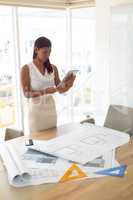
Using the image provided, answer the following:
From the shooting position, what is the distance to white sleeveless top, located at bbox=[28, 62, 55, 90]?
2.52m

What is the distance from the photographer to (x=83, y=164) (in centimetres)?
160

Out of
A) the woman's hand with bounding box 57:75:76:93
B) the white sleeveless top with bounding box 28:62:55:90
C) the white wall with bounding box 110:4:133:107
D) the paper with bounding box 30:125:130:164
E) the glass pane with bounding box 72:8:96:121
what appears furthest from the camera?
the glass pane with bounding box 72:8:96:121

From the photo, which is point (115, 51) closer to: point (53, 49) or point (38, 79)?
point (53, 49)

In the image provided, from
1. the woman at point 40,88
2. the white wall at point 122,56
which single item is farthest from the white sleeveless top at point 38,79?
the white wall at point 122,56

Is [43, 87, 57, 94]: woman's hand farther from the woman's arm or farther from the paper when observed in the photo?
the paper

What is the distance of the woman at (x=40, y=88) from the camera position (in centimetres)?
248

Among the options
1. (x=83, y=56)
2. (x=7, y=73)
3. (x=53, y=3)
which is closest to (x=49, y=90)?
(x=7, y=73)

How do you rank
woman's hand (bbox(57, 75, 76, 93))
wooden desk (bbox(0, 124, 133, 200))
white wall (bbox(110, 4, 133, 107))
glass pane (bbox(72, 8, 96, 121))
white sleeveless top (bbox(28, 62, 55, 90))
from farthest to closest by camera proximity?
glass pane (bbox(72, 8, 96, 121)) < white wall (bbox(110, 4, 133, 107)) < white sleeveless top (bbox(28, 62, 55, 90)) < woman's hand (bbox(57, 75, 76, 93)) < wooden desk (bbox(0, 124, 133, 200))

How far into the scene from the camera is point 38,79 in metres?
2.55

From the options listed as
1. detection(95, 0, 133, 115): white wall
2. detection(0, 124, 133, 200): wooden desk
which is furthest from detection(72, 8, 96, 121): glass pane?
detection(0, 124, 133, 200): wooden desk

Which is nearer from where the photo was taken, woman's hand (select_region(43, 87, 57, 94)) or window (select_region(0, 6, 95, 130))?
woman's hand (select_region(43, 87, 57, 94))

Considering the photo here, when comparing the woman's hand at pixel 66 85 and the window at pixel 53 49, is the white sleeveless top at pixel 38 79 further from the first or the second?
the window at pixel 53 49

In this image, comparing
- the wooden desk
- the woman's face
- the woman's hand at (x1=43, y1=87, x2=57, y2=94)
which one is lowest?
the wooden desk

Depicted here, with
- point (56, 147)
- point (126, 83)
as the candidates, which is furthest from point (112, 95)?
point (56, 147)
